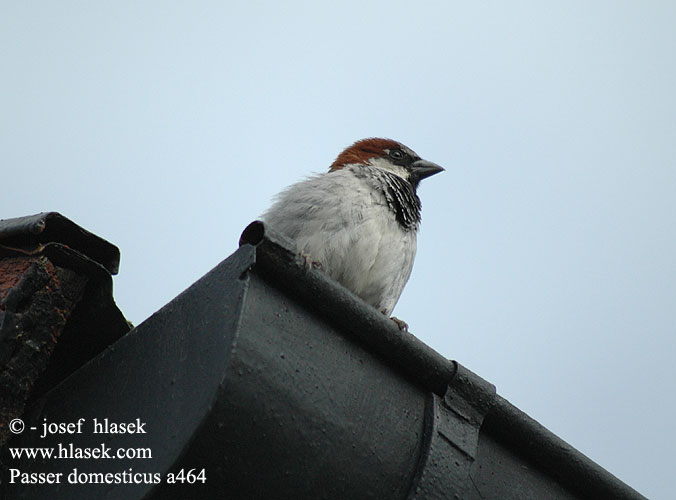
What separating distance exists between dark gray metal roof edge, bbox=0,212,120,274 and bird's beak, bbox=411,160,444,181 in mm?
2787

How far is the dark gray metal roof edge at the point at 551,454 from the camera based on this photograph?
84.1 inches

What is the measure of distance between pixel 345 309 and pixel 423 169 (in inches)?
109

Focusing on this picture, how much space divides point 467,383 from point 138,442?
80cm

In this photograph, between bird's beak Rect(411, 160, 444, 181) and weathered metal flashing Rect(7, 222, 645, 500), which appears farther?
bird's beak Rect(411, 160, 444, 181)

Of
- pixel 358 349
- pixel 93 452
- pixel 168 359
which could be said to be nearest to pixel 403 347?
pixel 358 349

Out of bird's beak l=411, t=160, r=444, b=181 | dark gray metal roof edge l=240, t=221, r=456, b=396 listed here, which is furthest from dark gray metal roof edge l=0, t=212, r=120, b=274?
bird's beak l=411, t=160, r=444, b=181

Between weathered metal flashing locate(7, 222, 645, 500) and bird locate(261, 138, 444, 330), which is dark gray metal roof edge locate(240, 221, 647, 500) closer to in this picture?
weathered metal flashing locate(7, 222, 645, 500)

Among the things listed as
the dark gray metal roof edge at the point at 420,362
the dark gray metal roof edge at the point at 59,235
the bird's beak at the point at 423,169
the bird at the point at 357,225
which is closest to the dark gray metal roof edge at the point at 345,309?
the dark gray metal roof edge at the point at 420,362

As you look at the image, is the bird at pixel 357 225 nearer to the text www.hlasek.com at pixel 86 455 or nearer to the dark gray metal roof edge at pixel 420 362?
the dark gray metal roof edge at pixel 420 362

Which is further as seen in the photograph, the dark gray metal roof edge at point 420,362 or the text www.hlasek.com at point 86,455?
the dark gray metal roof edge at point 420,362

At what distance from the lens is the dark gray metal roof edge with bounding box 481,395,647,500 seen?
2.14m

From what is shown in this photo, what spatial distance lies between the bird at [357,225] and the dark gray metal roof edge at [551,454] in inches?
35.6

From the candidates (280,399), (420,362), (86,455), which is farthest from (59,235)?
(420,362)

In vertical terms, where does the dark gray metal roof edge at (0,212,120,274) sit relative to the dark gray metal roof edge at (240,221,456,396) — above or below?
below
